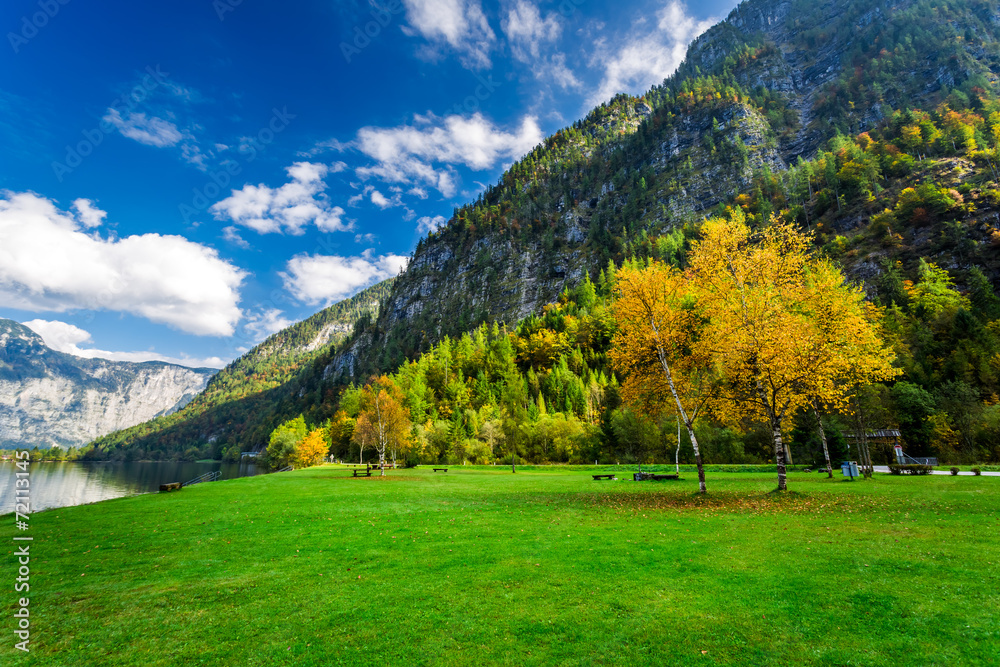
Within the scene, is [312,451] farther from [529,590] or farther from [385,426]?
[529,590]

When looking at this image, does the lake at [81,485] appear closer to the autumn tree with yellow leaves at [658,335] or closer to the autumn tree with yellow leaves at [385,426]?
the autumn tree with yellow leaves at [658,335]

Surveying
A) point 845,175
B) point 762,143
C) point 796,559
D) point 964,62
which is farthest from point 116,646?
point 964,62

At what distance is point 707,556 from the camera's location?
10953 millimetres

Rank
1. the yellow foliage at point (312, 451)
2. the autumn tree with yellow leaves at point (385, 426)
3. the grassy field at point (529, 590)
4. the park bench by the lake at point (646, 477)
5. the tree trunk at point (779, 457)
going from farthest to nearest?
1. the yellow foliage at point (312, 451)
2. the autumn tree with yellow leaves at point (385, 426)
3. the park bench by the lake at point (646, 477)
4. the tree trunk at point (779, 457)
5. the grassy field at point (529, 590)

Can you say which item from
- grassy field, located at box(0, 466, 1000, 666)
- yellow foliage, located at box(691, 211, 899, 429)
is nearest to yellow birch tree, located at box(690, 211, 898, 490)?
yellow foliage, located at box(691, 211, 899, 429)

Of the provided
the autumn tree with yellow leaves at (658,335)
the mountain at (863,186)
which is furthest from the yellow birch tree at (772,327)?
the mountain at (863,186)

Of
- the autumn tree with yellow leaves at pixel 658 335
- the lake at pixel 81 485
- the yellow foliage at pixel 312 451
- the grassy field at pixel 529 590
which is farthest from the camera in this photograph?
the yellow foliage at pixel 312 451

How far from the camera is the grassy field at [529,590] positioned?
6438 millimetres

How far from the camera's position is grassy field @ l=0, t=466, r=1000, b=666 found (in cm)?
644

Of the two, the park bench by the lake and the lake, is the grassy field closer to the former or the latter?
the lake

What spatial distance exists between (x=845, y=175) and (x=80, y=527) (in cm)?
16619

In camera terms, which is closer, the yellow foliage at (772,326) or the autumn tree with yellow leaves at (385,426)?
the yellow foliage at (772,326)

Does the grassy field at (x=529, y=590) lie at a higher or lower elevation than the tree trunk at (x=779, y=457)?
lower

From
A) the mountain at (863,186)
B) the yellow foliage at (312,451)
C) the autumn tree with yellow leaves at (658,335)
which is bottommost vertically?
the yellow foliage at (312,451)
